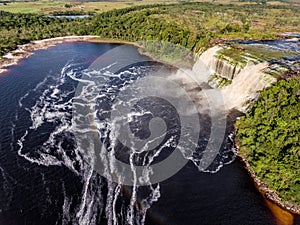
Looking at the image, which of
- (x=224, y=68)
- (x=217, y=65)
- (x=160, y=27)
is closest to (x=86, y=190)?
(x=224, y=68)

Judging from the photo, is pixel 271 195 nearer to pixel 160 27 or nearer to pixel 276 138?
pixel 276 138

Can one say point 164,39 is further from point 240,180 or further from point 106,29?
point 240,180

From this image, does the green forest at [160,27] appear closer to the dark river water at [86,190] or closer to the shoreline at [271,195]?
the dark river water at [86,190]

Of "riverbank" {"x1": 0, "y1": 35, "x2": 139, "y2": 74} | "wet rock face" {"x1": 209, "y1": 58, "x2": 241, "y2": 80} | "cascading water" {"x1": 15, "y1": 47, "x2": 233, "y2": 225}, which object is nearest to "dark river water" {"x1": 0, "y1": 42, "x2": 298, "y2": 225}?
"cascading water" {"x1": 15, "y1": 47, "x2": 233, "y2": 225}

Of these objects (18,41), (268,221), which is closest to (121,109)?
(268,221)

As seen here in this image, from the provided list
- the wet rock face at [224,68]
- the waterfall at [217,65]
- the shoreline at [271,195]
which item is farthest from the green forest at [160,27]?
the shoreline at [271,195]
